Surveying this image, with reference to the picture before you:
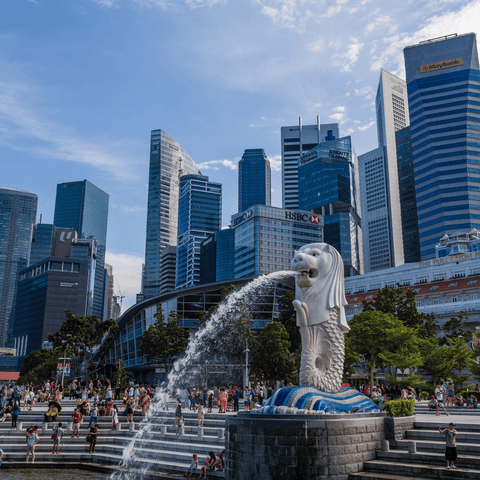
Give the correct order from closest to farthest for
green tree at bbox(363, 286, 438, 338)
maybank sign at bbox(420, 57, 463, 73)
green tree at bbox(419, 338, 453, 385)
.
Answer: green tree at bbox(419, 338, 453, 385), green tree at bbox(363, 286, 438, 338), maybank sign at bbox(420, 57, 463, 73)

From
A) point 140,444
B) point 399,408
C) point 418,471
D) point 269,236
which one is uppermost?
point 269,236

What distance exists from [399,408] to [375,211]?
178066mm

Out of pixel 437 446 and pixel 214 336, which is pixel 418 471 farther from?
pixel 214 336

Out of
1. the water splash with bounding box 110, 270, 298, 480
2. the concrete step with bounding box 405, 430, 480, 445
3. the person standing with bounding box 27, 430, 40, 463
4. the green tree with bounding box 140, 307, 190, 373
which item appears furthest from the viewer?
the green tree with bounding box 140, 307, 190, 373

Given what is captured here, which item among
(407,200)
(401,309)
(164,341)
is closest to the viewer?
(164,341)

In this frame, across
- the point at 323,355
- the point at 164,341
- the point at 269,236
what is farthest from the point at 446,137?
the point at 323,355

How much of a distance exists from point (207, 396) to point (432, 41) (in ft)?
473

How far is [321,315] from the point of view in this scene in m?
17.2

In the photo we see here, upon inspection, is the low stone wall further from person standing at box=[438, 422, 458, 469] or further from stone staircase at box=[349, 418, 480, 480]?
person standing at box=[438, 422, 458, 469]

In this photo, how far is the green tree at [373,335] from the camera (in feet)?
125

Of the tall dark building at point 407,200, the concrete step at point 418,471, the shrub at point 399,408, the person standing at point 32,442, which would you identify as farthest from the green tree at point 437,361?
the tall dark building at point 407,200

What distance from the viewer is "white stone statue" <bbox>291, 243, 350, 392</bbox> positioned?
16.9 meters

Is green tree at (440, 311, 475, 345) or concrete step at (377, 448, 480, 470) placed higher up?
green tree at (440, 311, 475, 345)

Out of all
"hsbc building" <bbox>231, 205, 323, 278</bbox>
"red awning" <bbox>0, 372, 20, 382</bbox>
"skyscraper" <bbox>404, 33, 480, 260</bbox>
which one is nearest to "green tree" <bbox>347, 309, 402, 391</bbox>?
"hsbc building" <bbox>231, 205, 323, 278</bbox>
